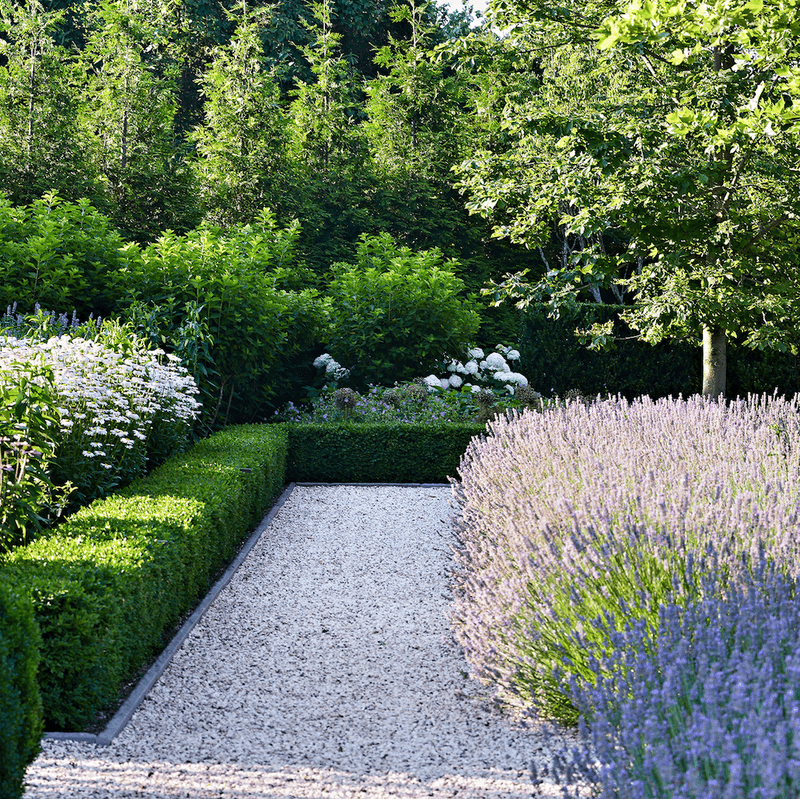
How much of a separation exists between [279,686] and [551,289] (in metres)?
6.12

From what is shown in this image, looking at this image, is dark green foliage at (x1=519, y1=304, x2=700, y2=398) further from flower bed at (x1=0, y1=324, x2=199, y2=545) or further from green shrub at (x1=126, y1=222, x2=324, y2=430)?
flower bed at (x1=0, y1=324, x2=199, y2=545)

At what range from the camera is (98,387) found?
524 centimetres

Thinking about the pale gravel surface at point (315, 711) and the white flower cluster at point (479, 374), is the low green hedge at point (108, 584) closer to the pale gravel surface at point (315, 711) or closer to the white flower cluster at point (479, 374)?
the pale gravel surface at point (315, 711)

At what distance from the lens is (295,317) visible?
963 centimetres

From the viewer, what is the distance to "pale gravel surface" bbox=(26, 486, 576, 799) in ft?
9.30

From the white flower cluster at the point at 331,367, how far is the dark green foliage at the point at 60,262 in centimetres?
271

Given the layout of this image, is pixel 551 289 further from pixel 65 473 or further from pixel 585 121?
pixel 65 473

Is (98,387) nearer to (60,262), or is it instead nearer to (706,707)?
(60,262)

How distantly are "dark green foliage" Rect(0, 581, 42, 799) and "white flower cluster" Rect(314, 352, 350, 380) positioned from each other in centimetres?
814

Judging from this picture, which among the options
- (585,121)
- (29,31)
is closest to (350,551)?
(585,121)

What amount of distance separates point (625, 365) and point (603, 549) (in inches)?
345

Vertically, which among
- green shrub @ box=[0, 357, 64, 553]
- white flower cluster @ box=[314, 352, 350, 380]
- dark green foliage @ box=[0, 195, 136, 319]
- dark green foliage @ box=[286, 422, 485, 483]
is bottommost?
dark green foliage @ box=[286, 422, 485, 483]

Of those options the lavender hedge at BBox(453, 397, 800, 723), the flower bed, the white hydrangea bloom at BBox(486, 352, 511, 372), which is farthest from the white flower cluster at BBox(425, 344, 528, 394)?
the lavender hedge at BBox(453, 397, 800, 723)

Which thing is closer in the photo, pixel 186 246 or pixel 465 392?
pixel 186 246
